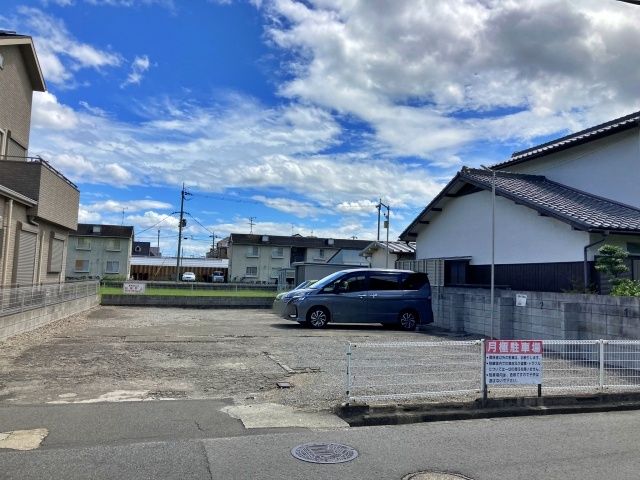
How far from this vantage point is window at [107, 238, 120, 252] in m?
51.0

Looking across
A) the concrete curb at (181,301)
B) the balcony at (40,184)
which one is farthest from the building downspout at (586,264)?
the concrete curb at (181,301)

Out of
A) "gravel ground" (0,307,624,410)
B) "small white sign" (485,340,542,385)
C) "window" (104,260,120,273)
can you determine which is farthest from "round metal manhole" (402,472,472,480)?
"window" (104,260,120,273)

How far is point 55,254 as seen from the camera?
18750mm

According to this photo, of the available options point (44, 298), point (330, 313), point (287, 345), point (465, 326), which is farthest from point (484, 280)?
point (44, 298)

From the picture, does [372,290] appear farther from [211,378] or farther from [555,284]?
[211,378]

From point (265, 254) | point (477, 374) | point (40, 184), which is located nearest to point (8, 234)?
point (40, 184)

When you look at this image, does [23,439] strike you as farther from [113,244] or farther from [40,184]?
[113,244]

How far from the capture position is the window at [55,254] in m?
18.1

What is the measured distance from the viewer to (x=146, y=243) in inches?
3233

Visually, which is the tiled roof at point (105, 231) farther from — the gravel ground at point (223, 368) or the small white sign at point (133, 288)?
the gravel ground at point (223, 368)

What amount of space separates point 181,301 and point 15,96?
36.6ft

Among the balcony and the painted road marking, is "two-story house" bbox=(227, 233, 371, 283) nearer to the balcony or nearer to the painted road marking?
the balcony

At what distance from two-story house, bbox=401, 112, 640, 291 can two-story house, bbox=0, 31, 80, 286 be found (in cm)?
1315

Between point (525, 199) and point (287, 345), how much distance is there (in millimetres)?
7920
